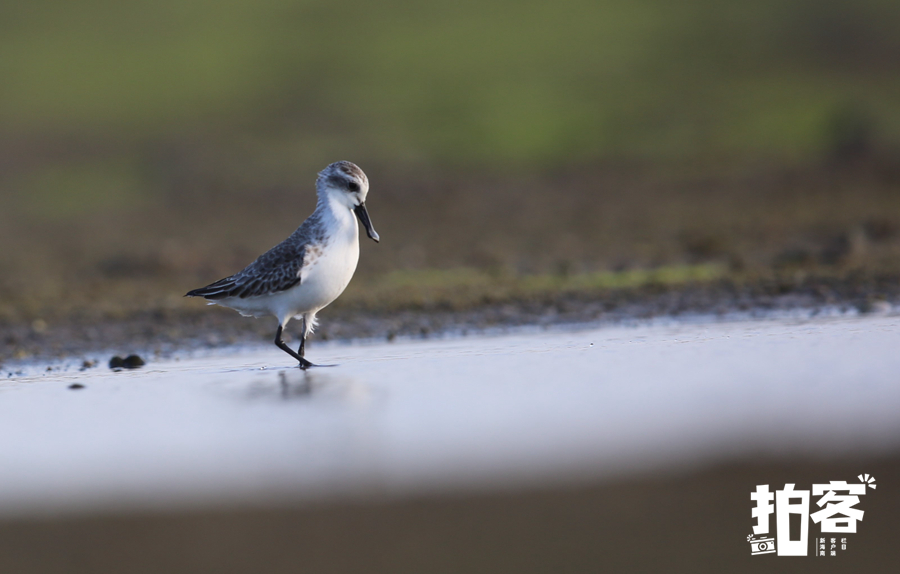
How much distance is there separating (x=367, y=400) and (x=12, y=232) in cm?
1685

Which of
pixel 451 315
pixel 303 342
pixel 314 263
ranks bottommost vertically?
pixel 303 342

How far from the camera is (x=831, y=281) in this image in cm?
1200

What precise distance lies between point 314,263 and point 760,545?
5.44 m

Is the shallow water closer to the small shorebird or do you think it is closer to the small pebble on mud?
the small pebble on mud

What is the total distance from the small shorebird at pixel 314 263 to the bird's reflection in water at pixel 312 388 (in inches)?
26.8

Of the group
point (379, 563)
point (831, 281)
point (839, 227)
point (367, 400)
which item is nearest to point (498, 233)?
point (839, 227)

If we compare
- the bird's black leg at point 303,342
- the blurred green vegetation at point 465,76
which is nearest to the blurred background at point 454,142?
the blurred green vegetation at point 465,76

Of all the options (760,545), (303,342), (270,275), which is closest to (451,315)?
(303,342)

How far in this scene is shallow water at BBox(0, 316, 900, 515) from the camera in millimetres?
5812

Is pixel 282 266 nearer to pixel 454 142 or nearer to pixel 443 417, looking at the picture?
pixel 443 417

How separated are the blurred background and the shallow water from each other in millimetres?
3373

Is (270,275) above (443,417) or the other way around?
above

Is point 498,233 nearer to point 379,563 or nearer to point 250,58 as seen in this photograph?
point 379,563

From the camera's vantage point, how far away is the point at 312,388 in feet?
26.9
